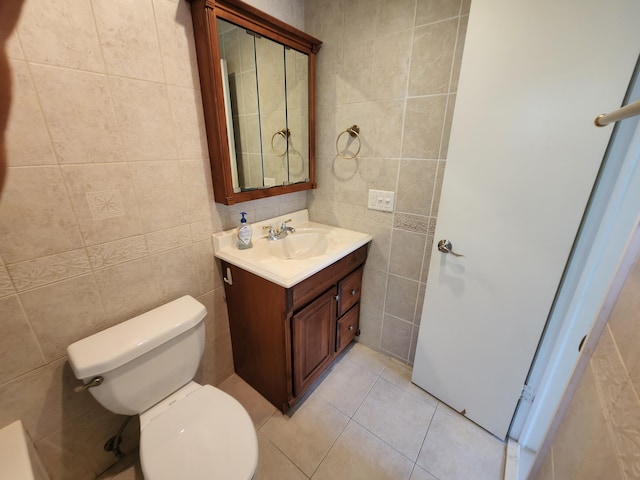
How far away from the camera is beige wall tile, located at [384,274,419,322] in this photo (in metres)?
1.60

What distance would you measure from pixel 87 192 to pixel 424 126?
4.85ft

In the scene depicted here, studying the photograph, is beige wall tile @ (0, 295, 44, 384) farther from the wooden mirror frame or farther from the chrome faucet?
the chrome faucet

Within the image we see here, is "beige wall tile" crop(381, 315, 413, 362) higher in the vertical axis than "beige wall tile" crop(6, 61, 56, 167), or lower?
lower

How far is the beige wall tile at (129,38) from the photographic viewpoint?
90 cm

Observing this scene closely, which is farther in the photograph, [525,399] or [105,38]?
[525,399]

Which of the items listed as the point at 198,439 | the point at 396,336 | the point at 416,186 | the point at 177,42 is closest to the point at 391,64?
the point at 416,186

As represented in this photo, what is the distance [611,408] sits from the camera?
1.46 feet

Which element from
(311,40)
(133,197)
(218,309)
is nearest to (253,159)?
(133,197)

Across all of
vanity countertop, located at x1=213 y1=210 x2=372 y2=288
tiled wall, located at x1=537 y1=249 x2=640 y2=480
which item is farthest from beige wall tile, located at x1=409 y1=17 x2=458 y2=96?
tiled wall, located at x1=537 y1=249 x2=640 y2=480

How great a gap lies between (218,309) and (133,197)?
74 centimetres

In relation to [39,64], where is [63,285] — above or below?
below

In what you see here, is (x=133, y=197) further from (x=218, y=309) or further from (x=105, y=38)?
(x=218, y=309)

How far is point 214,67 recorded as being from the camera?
43.8 inches

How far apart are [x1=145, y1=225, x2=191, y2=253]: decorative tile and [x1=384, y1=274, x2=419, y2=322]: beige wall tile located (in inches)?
47.2
